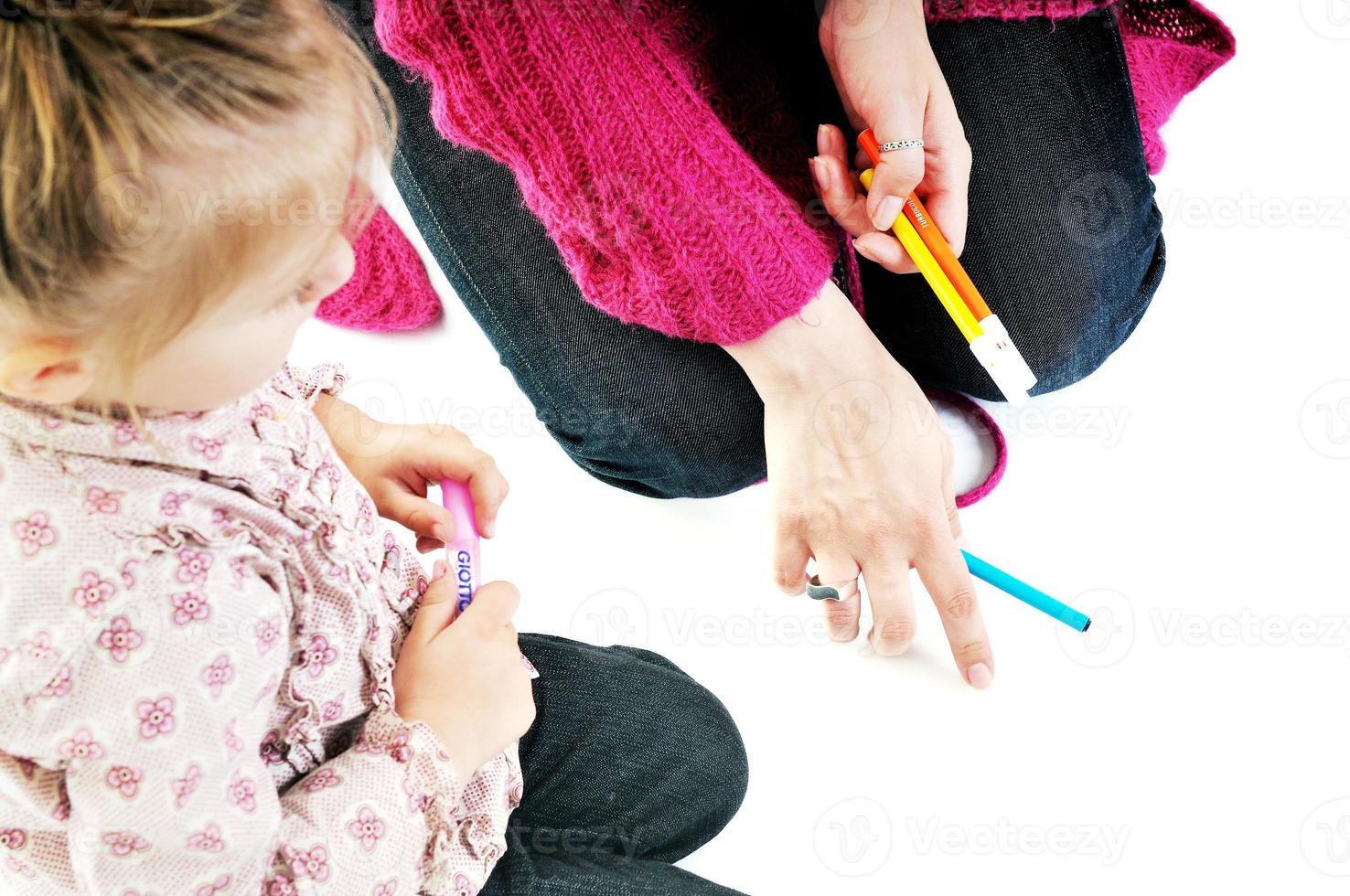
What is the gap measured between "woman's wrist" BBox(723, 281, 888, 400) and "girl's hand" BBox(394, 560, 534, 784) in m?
0.26

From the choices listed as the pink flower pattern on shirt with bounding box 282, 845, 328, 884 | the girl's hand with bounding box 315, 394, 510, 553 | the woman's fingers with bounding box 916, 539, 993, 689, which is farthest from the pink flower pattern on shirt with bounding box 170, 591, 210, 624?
the woman's fingers with bounding box 916, 539, 993, 689

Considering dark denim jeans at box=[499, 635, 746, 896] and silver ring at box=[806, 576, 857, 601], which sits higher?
silver ring at box=[806, 576, 857, 601]

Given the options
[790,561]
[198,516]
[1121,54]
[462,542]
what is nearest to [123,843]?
[198,516]

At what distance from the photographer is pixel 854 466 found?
74cm

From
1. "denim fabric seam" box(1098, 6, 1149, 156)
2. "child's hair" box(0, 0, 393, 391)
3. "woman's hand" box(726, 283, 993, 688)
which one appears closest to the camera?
"child's hair" box(0, 0, 393, 391)

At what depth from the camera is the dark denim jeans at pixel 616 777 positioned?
64 centimetres

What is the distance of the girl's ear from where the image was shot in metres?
0.38

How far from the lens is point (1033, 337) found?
34.9 inches

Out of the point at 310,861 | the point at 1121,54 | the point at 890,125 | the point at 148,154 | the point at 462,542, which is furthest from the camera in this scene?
the point at 1121,54

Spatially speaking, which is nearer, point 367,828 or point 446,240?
point 367,828

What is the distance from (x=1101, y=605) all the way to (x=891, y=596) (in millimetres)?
203

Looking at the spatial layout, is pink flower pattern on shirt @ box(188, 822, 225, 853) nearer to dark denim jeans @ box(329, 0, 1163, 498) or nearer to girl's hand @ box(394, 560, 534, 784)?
girl's hand @ box(394, 560, 534, 784)

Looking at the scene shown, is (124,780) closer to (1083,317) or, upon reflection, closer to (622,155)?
(622,155)

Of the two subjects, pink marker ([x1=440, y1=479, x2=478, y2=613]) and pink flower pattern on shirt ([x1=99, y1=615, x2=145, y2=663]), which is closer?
pink flower pattern on shirt ([x1=99, y1=615, x2=145, y2=663])
